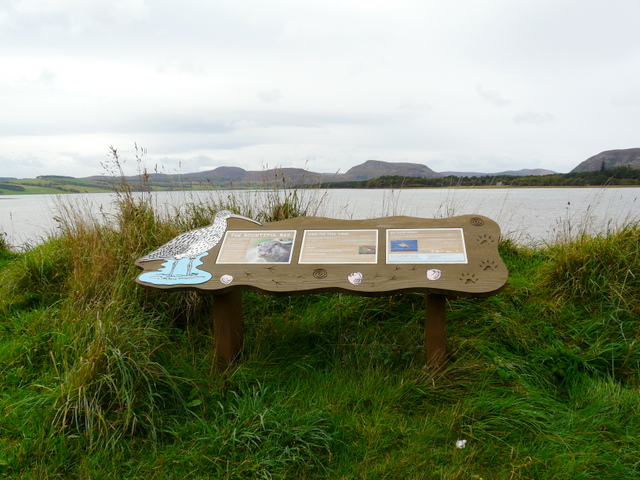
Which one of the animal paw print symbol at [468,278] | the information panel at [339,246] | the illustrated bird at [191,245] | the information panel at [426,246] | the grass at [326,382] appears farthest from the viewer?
the illustrated bird at [191,245]

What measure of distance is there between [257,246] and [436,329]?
56.9 inches

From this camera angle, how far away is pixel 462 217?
3.49 metres

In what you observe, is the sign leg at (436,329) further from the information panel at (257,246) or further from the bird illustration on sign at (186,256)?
the bird illustration on sign at (186,256)

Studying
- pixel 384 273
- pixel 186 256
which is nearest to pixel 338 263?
pixel 384 273

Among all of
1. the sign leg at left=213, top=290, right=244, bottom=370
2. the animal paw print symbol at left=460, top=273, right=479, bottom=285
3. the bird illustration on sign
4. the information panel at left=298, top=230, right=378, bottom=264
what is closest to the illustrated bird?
the bird illustration on sign

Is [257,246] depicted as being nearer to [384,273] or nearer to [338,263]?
[338,263]

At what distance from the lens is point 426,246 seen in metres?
3.27

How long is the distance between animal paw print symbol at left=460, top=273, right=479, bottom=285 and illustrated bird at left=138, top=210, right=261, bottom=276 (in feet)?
6.07

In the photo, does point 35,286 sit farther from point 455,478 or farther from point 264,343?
point 455,478

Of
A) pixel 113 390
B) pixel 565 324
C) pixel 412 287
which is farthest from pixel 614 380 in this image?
pixel 113 390

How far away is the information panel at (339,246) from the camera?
10.7 feet

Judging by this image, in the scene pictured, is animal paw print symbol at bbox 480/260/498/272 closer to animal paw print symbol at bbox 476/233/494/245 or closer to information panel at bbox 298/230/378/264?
animal paw print symbol at bbox 476/233/494/245

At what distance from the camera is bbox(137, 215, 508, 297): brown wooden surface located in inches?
117

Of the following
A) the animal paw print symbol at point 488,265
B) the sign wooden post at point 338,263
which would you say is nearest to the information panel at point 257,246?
the sign wooden post at point 338,263
